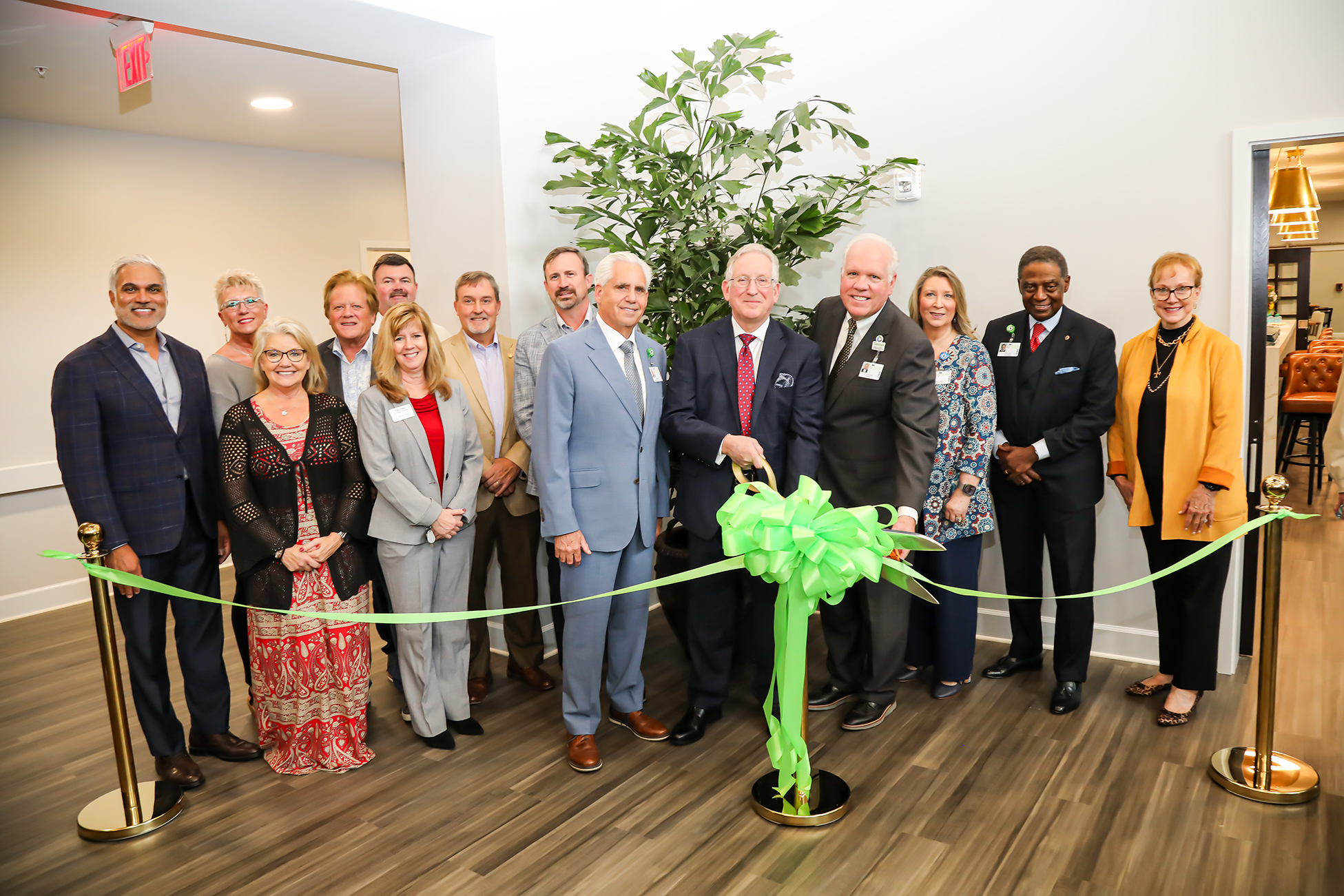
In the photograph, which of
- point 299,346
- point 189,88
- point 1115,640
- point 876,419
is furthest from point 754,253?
point 189,88

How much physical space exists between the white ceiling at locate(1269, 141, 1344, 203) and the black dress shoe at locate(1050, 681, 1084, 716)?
4.79 meters

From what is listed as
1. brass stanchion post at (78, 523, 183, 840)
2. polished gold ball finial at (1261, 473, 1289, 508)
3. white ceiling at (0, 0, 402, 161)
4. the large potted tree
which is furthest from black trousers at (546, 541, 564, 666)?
white ceiling at (0, 0, 402, 161)

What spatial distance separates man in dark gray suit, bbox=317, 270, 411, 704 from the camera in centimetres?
356

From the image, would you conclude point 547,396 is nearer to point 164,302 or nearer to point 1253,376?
point 164,302

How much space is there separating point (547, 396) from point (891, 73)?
8.47ft

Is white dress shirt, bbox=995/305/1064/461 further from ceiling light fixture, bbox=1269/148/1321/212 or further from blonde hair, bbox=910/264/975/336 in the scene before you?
ceiling light fixture, bbox=1269/148/1321/212

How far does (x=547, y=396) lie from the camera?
119 inches

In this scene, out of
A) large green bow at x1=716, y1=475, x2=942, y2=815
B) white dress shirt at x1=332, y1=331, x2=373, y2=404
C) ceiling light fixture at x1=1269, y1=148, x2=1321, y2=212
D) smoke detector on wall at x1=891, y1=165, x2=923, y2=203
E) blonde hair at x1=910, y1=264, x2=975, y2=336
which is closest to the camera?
large green bow at x1=716, y1=475, x2=942, y2=815

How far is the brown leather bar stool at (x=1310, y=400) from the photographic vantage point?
7.05 m

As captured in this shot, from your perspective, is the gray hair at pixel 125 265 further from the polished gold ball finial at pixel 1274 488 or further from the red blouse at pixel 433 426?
the polished gold ball finial at pixel 1274 488

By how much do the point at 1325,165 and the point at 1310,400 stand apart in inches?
158

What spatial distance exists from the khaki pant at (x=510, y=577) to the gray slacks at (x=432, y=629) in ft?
1.20

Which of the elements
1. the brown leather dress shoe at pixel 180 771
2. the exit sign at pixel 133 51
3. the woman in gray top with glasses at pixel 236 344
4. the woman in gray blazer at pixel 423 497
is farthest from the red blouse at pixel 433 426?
the exit sign at pixel 133 51

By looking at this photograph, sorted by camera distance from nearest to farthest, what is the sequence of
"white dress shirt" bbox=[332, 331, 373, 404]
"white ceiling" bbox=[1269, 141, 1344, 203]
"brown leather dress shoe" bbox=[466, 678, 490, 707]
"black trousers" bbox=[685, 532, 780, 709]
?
"black trousers" bbox=[685, 532, 780, 709] → "white dress shirt" bbox=[332, 331, 373, 404] → "brown leather dress shoe" bbox=[466, 678, 490, 707] → "white ceiling" bbox=[1269, 141, 1344, 203]
